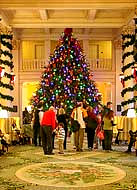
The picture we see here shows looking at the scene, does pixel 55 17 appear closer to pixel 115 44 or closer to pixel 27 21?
pixel 27 21

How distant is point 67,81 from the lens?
19359 mm

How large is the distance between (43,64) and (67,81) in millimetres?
4035

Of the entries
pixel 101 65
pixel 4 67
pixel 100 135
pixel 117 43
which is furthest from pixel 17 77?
pixel 100 135

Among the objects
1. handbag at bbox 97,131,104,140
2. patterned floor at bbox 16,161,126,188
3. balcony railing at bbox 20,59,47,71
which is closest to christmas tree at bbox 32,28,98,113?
balcony railing at bbox 20,59,47,71

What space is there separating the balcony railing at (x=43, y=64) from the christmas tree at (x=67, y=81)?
120 inches

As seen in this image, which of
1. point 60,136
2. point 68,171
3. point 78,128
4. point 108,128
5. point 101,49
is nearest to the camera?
point 68,171

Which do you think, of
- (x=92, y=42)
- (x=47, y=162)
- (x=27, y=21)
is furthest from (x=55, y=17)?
(x=47, y=162)

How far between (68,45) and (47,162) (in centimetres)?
1072

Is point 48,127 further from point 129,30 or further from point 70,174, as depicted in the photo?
point 129,30

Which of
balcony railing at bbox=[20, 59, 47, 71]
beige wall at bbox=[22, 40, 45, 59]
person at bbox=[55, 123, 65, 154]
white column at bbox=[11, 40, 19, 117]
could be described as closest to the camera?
person at bbox=[55, 123, 65, 154]

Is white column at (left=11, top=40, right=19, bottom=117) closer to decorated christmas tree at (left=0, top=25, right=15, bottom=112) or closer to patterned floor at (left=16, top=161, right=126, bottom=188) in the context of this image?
decorated christmas tree at (left=0, top=25, right=15, bottom=112)

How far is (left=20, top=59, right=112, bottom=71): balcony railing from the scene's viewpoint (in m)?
22.8

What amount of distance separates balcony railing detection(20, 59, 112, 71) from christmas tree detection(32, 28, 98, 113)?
120 inches

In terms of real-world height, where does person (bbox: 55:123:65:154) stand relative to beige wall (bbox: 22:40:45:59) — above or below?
below
